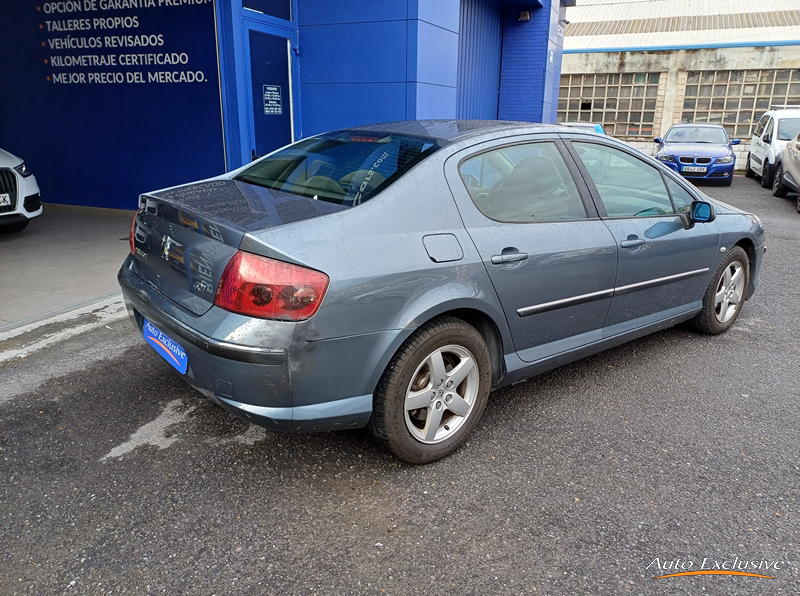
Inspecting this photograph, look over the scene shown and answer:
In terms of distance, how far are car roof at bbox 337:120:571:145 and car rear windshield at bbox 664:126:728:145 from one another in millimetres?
13347

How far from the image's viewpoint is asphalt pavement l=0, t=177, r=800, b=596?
A: 2.22 metres

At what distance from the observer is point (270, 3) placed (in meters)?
7.42

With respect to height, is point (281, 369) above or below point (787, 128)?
below

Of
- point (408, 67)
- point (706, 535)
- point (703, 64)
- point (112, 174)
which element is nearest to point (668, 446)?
point (706, 535)

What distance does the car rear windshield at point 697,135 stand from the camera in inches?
593

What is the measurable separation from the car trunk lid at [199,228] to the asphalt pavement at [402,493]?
810 millimetres

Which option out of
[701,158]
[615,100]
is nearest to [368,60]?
[701,158]

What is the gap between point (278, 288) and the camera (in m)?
2.37

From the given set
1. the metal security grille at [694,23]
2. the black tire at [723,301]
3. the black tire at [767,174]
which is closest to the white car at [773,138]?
the black tire at [767,174]

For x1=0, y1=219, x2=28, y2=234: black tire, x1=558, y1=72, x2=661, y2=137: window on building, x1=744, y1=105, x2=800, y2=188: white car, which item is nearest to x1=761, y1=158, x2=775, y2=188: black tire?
x1=744, y1=105, x2=800, y2=188: white car

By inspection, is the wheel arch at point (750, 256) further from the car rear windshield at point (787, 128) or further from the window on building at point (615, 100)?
the window on building at point (615, 100)

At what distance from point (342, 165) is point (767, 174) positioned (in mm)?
14589

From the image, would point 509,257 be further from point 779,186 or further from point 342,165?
point 779,186

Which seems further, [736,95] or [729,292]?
[736,95]
